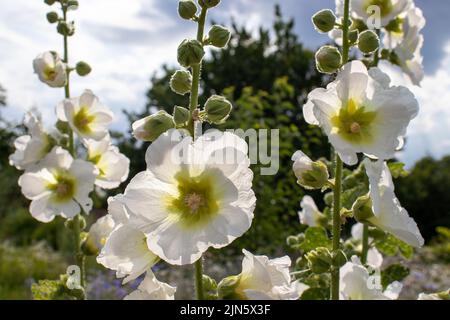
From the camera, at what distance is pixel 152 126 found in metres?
1.27

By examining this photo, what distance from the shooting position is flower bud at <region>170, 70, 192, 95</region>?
1330 mm

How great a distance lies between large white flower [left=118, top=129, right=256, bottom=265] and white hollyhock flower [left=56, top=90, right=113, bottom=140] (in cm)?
112

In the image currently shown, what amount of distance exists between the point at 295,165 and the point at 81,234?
1148 mm

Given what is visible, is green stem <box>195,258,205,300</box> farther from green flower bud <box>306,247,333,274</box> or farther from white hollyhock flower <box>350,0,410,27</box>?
white hollyhock flower <box>350,0,410,27</box>

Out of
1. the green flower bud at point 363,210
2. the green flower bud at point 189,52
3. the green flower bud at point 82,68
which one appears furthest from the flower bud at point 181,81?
the green flower bud at point 82,68

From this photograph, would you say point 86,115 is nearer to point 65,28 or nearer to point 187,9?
point 65,28

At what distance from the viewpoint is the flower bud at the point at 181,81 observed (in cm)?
133

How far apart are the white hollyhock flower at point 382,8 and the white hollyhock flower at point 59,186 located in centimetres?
116

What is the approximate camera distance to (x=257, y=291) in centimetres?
108

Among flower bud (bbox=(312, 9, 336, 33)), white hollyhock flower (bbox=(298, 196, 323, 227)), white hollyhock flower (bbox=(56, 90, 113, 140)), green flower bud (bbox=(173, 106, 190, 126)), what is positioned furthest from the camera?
white hollyhock flower (bbox=(56, 90, 113, 140))

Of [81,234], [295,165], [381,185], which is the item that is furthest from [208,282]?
[81,234]

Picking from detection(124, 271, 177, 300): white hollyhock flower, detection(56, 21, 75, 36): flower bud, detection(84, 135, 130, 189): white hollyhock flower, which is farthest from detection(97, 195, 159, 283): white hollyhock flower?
detection(56, 21, 75, 36): flower bud

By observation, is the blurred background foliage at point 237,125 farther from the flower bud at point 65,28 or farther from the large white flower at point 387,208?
the large white flower at point 387,208
